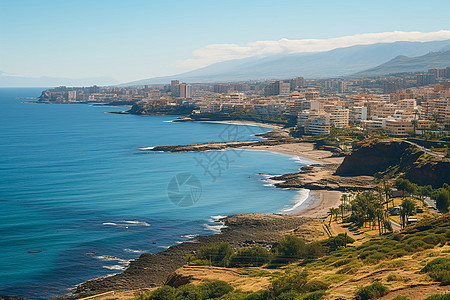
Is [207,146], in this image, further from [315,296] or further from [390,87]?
[390,87]

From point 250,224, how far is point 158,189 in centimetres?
1563

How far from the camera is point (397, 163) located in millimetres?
51906

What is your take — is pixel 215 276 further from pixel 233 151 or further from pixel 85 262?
pixel 233 151

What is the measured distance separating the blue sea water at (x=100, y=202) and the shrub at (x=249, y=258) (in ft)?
21.6

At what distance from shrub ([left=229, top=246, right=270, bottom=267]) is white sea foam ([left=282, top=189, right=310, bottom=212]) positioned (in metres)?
14.2

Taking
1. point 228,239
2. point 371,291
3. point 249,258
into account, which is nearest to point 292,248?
point 249,258

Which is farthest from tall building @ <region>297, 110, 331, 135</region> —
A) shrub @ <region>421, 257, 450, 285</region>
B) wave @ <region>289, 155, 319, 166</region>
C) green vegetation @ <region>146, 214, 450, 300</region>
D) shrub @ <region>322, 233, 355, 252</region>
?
shrub @ <region>421, 257, 450, 285</region>

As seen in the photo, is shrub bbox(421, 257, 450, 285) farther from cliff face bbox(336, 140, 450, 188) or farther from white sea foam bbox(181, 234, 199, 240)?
cliff face bbox(336, 140, 450, 188)

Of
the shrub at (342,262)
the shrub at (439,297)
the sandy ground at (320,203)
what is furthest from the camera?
the sandy ground at (320,203)

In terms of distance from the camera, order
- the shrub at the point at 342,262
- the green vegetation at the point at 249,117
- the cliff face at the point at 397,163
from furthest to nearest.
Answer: the green vegetation at the point at 249,117 → the cliff face at the point at 397,163 → the shrub at the point at 342,262

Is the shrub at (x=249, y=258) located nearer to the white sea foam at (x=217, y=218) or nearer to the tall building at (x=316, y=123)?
the white sea foam at (x=217, y=218)

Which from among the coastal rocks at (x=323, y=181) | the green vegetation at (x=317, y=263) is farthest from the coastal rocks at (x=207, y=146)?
the green vegetation at (x=317, y=263)

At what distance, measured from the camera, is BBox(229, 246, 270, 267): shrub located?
26.6 meters

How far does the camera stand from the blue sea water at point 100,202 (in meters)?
28.5
